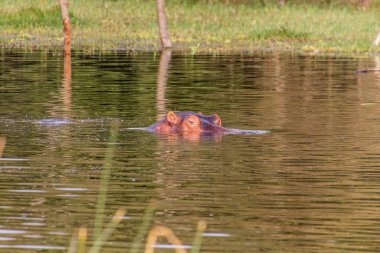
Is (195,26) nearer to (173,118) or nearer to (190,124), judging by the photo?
(173,118)

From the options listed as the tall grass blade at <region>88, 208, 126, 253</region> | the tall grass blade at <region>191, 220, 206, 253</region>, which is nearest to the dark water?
the tall grass blade at <region>88, 208, 126, 253</region>

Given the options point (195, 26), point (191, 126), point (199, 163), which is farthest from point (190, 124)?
point (195, 26)

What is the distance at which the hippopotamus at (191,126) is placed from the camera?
15719 millimetres

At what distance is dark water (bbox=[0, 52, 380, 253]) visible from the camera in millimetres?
9406

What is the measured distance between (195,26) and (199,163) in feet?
93.0

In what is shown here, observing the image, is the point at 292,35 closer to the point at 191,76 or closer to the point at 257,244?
the point at 191,76

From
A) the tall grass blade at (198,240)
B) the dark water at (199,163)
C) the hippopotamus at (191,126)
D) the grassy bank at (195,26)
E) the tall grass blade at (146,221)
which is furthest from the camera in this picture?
the grassy bank at (195,26)

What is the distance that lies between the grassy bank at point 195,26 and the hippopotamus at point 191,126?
1910 centimetres

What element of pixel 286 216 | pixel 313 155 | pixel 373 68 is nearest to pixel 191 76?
pixel 373 68

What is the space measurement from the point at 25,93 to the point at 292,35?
717 inches

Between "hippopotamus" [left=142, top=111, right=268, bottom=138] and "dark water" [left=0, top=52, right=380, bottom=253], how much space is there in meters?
0.31

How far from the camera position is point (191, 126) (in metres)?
15.8

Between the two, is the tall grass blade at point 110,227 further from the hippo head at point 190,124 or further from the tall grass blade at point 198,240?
the hippo head at point 190,124

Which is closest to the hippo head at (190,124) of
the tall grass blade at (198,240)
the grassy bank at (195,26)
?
the tall grass blade at (198,240)
